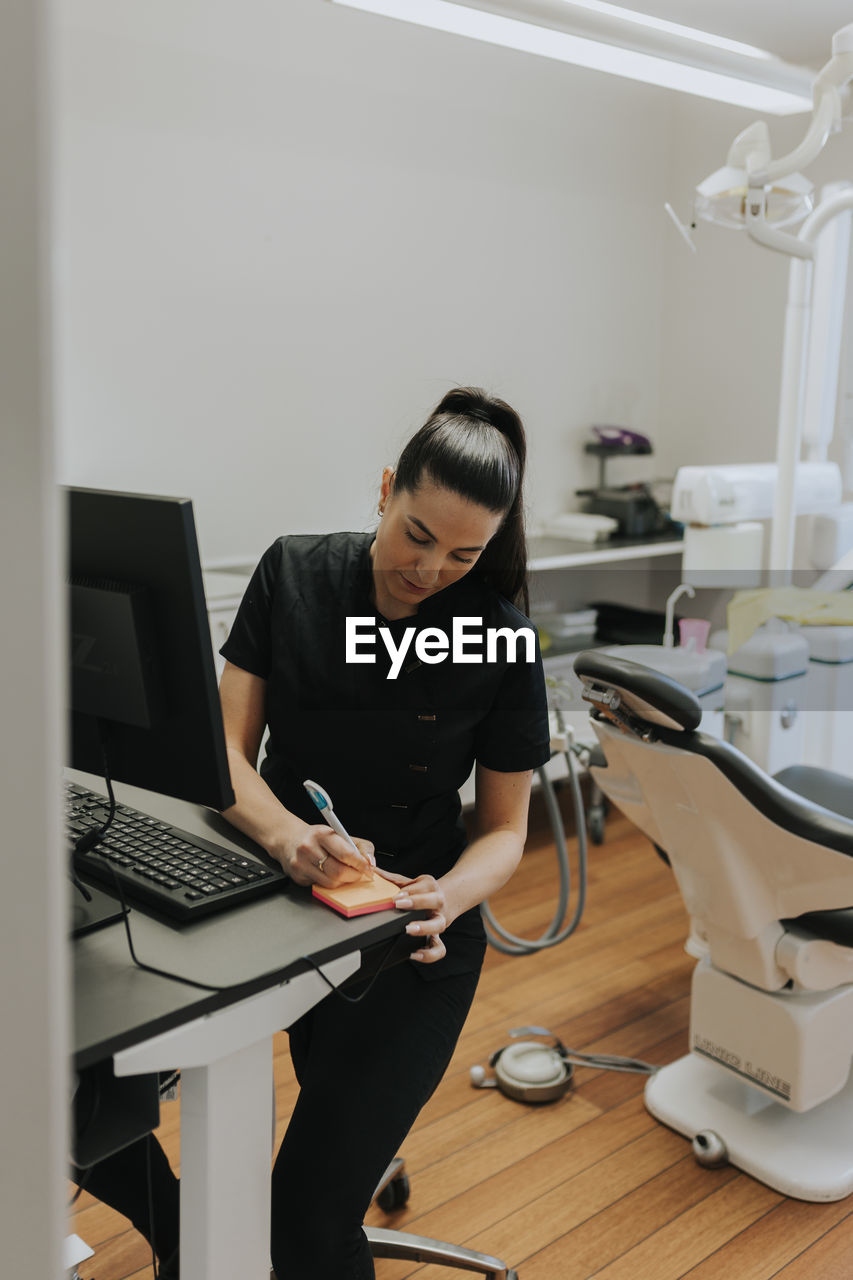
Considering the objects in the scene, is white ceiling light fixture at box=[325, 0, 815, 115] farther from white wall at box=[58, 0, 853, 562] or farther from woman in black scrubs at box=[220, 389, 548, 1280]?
white wall at box=[58, 0, 853, 562]

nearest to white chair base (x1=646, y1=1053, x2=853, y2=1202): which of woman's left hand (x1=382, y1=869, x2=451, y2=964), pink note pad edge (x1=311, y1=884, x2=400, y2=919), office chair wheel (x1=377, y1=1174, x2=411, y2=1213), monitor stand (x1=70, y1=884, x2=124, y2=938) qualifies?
office chair wheel (x1=377, y1=1174, x2=411, y2=1213)

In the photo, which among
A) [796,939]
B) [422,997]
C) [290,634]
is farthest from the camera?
[796,939]

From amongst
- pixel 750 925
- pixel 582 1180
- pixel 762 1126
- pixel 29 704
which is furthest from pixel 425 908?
pixel 762 1126

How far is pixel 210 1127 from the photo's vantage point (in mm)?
1021

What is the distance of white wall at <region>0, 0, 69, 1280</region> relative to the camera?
21.4 inches

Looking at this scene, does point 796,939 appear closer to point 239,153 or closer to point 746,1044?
point 746,1044

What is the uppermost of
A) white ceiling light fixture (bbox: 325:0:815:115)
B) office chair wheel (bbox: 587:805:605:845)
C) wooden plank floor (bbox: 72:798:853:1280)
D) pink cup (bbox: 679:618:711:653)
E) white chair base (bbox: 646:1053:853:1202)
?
white ceiling light fixture (bbox: 325:0:815:115)

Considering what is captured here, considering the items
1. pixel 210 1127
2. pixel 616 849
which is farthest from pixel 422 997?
pixel 616 849

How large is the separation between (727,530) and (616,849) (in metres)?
1.13

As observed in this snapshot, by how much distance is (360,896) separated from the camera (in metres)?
1.14

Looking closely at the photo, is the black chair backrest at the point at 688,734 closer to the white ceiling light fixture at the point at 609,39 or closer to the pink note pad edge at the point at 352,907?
the pink note pad edge at the point at 352,907

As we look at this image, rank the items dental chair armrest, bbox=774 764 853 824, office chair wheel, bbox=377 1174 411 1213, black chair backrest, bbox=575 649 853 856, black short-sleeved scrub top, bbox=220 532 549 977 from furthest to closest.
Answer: dental chair armrest, bbox=774 764 853 824 → office chair wheel, bbox=377 1174 411 1213 → black chair backrest, bbox=575 649 853 856 → black short-sleeved scrub top, bbox=220 532 549 977

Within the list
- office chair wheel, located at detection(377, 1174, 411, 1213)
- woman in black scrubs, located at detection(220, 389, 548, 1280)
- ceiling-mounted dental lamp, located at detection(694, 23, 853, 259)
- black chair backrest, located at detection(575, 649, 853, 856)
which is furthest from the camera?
ceiling-mounted dental lamp, located at detection(694, 23, 853, 259)

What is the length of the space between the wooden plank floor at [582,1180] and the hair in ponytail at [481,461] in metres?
0.79
